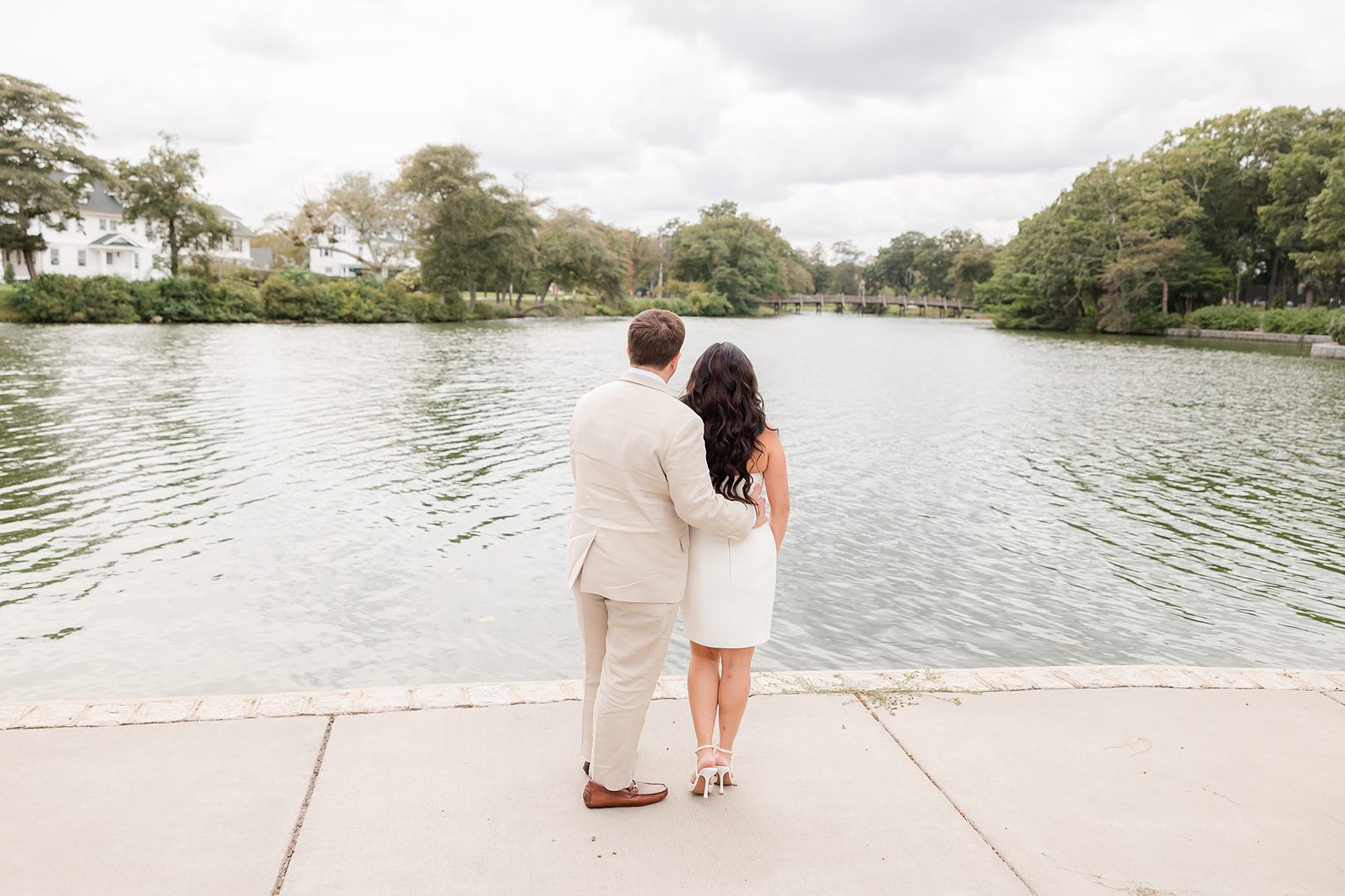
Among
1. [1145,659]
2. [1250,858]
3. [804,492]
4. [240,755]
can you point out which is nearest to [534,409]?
[804,492]

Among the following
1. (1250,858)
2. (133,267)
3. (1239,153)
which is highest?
(1239,153)

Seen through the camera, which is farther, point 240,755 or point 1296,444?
point 1296,444

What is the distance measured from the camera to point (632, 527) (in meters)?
3.12

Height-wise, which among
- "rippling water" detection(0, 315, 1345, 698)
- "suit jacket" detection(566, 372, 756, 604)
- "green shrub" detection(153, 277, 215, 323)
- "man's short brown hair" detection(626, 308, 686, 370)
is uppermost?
"green shrub" detection(153, 277, 215, 323)

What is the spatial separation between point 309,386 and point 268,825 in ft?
65.2

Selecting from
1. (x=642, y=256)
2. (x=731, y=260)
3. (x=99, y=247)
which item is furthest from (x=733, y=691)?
(x=642, y=256)

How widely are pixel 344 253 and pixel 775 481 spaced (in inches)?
3722

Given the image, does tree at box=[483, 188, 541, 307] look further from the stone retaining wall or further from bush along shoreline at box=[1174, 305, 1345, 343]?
bush along shoreline at box=[1174, 305, 1345, 343]

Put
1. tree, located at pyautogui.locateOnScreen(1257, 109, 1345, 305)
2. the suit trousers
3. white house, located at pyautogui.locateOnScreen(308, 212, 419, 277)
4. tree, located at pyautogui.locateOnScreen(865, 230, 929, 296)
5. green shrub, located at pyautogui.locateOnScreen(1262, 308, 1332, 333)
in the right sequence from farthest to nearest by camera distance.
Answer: tree, located at pyautogui.locateOnScreen(865, 230, 929, 296), white house, located at pyautogui.locateOnScreen(308, 212, 419, 277), tree, located at pyautogui.locateOnScreen(1257, 109, 1345, 305), green shrub, located at pyautogui.locateOnScreen(1262, 308, 1332, 333), the suit trousers

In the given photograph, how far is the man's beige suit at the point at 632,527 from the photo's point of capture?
10.00 feet

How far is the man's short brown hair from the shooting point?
3.12 m

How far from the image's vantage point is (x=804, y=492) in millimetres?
11594

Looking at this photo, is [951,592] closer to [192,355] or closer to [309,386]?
[309,386]

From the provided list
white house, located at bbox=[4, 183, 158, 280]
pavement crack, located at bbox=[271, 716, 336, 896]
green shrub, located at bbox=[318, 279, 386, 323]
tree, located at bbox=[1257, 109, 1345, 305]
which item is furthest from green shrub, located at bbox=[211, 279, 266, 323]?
tree, located at bbox=[1257, 109, 1345, 305]
